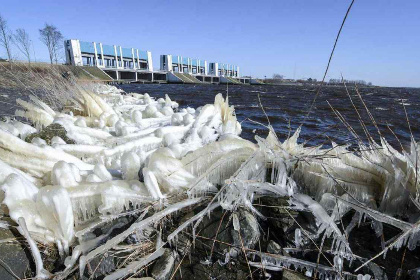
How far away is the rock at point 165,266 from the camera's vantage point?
4.18 feet

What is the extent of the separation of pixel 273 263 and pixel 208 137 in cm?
219

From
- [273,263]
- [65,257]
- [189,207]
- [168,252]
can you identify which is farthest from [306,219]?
[65,257]

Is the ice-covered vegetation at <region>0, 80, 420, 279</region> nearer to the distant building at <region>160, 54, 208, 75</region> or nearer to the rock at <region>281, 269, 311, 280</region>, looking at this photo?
the rock at <region>281, 269, 311, 280</region>

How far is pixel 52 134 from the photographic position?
283 centimetres

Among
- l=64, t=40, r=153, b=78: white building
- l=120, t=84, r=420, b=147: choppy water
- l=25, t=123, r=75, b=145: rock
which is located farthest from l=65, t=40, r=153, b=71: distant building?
l=25, t=123, r=75, b=145: rock

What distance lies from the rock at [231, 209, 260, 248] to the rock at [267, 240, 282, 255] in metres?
0.08

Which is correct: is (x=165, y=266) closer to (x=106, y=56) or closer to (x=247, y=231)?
(x=247, y=231)

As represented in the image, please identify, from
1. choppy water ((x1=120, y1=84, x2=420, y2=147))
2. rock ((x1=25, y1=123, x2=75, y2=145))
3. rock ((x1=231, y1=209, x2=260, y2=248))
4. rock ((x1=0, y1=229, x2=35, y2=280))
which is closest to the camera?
rock ((x1=0, y1=229, x2=35, y2=280))

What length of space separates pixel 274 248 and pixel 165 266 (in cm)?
58

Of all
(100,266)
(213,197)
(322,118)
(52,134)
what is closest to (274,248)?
(213,197)

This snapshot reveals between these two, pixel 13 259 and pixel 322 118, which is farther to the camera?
pixel 322 118

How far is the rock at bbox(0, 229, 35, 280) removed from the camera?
1.22 meters

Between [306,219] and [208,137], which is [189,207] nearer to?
[306,219]

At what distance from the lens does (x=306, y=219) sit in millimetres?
1378
